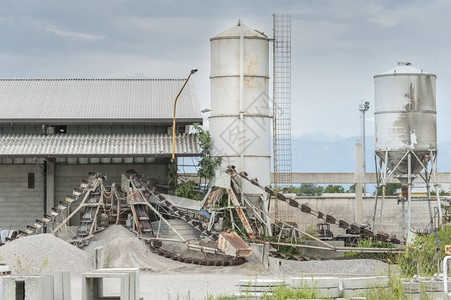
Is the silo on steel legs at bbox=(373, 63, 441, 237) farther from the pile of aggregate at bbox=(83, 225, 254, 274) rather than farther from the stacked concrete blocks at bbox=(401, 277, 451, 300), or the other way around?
the stacked concrete blocks at bbox=(401, 277, 451, 300)

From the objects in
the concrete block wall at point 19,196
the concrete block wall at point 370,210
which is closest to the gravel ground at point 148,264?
the concrete block wall at point 19,196

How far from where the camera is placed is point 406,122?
1649 inches

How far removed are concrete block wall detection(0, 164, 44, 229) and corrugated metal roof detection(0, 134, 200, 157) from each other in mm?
1265

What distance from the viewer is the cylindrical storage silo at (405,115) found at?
41875 millimetres

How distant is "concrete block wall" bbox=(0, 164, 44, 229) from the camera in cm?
4316

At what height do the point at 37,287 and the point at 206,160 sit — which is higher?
the point at 206,160

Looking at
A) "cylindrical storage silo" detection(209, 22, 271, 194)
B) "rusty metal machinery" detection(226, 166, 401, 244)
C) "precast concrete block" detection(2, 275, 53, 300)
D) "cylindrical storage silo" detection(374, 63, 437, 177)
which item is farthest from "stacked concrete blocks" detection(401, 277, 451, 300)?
"cylindrical storage silo" detection(209, 22, 271, 194)

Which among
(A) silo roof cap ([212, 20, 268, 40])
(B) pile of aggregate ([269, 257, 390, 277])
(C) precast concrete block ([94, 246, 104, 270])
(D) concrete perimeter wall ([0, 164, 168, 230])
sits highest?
(A) silo roof cap ([212, 20, 268, 40])

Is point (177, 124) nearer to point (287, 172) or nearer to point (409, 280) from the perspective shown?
point (287, 172)

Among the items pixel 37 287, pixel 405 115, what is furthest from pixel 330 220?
pixel 37 287

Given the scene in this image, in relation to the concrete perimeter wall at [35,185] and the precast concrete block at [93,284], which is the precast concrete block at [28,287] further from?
the concrete perimeter wall at [35,185]

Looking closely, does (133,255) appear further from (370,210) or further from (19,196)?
(370,210)

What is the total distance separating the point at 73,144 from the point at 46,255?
9.80 m

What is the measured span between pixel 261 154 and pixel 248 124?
58.3 inches
